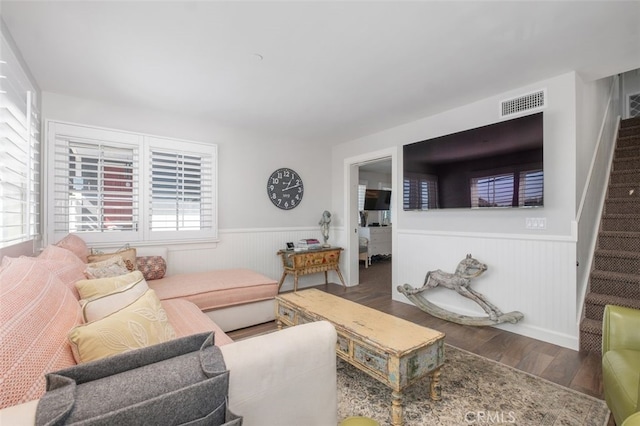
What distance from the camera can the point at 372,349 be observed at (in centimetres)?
170

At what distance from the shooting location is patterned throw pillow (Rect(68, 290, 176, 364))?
40.6 inches

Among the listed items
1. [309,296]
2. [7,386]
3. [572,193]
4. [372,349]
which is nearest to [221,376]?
[7,386]

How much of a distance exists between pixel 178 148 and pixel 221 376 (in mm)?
3422

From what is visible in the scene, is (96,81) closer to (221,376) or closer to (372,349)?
(221,376)

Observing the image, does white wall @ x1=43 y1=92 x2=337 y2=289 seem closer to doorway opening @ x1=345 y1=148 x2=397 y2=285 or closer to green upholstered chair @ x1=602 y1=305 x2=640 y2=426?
doorway opening @ x1=345 y1=148 x2=397 y2=285

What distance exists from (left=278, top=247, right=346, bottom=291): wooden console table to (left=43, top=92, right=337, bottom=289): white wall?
0.27 metres

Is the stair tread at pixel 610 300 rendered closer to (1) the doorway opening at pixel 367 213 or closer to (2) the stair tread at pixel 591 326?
(2) the stair tread at pixel 591 326

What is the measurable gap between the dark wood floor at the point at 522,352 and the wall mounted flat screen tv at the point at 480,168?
126 centimetres

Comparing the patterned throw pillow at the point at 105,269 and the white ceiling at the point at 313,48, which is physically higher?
the white ceiling at the point at 313,48

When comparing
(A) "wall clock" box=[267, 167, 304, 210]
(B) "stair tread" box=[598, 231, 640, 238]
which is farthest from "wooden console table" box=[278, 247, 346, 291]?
(B) "stair tread" box=[598, 231, 640, 238]

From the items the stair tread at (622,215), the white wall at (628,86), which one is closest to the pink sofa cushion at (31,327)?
the stair tread at (622,215)

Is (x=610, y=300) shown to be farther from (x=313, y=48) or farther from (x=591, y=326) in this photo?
(x=313, y=48)

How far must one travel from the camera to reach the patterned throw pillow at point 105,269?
2096 mm

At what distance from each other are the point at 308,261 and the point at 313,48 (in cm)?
289
